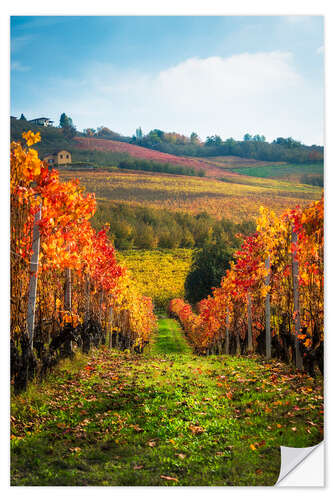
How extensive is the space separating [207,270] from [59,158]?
212cm

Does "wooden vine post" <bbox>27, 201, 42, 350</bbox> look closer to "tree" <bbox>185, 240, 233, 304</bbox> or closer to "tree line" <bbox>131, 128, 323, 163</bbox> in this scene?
"tree line" <bbox>131, 128, 323, 163</bbox>

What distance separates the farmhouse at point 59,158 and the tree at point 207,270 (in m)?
1.76

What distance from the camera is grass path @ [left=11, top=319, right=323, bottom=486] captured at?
9.77 ft

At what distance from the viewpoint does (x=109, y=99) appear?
153 inches

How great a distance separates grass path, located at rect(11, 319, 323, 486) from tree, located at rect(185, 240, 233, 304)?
3.75 feet

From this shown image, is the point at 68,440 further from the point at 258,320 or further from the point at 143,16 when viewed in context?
the point at 143,16

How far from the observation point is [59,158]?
3.76 m

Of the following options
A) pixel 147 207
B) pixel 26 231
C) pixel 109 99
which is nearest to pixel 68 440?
pixel 26 231

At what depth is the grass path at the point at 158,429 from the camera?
2.98 meters

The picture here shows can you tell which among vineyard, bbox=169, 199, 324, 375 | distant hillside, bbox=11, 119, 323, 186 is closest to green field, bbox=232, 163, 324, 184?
distant hillside, bbox=11, 119, 323, 186

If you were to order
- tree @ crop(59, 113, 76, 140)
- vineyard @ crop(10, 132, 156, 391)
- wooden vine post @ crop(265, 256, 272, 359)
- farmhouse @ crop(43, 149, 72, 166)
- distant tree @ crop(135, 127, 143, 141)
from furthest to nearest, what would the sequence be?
wooden vine post @ crop(265, 256, 272, 359), distant tree @ crop(135, 127, 143, 141), tree @ crop(59, 113, 76, 140), farmhouse @ crop(43, 149, 72, 166), vineyard @ crop(10, 132, 156, 391)

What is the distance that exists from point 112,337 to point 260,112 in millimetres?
4798
